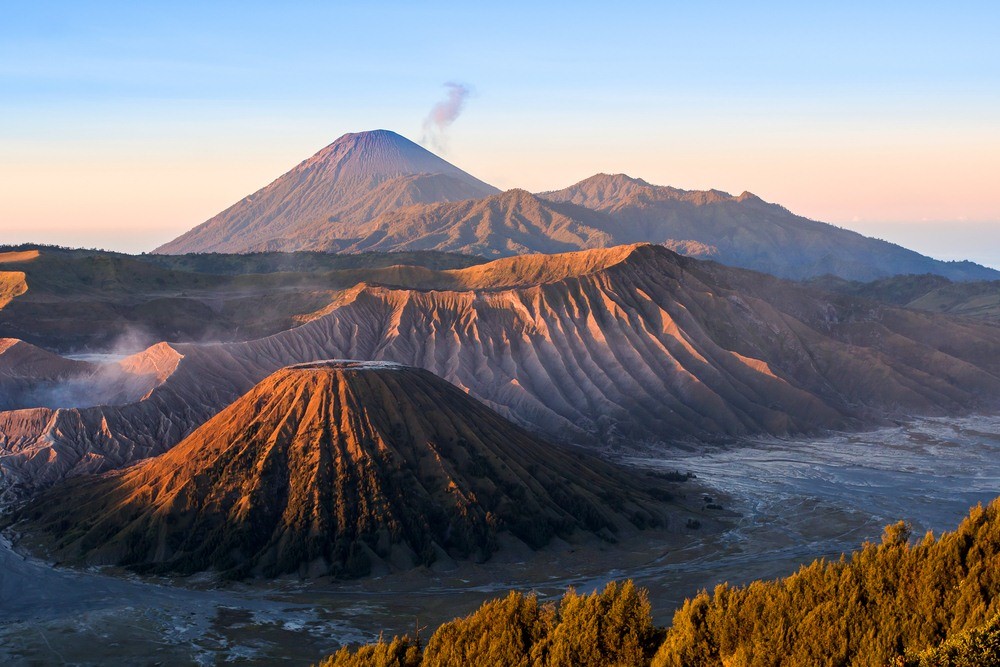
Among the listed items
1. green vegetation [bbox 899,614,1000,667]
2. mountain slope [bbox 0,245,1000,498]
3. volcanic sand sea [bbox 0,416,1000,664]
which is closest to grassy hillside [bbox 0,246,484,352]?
mountain slope [bbox 0,245,1000,498]

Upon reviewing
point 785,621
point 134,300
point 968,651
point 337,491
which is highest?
point 134,300

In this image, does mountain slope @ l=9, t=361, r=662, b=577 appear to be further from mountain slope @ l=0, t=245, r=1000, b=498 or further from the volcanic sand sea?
mountain slope @ l=0, t=245, r=1000, b=498

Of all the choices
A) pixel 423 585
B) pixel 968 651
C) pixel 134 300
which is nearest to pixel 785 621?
pixel 968 651

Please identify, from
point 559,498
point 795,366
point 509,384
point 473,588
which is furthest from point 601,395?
point 473,588

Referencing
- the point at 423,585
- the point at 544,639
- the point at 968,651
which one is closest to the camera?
the point at 968,651

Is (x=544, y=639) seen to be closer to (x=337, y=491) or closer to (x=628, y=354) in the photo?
(x=337, y=491)

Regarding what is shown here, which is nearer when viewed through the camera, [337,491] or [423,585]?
[423,585]

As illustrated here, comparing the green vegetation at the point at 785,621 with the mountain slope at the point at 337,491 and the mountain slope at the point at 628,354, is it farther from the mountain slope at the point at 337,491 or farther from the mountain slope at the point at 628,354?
→ the mountain slope at the point at 628,354

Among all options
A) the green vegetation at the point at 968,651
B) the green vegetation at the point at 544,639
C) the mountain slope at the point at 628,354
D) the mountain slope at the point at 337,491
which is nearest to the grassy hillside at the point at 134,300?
the mountain slope at the point at 628,354
